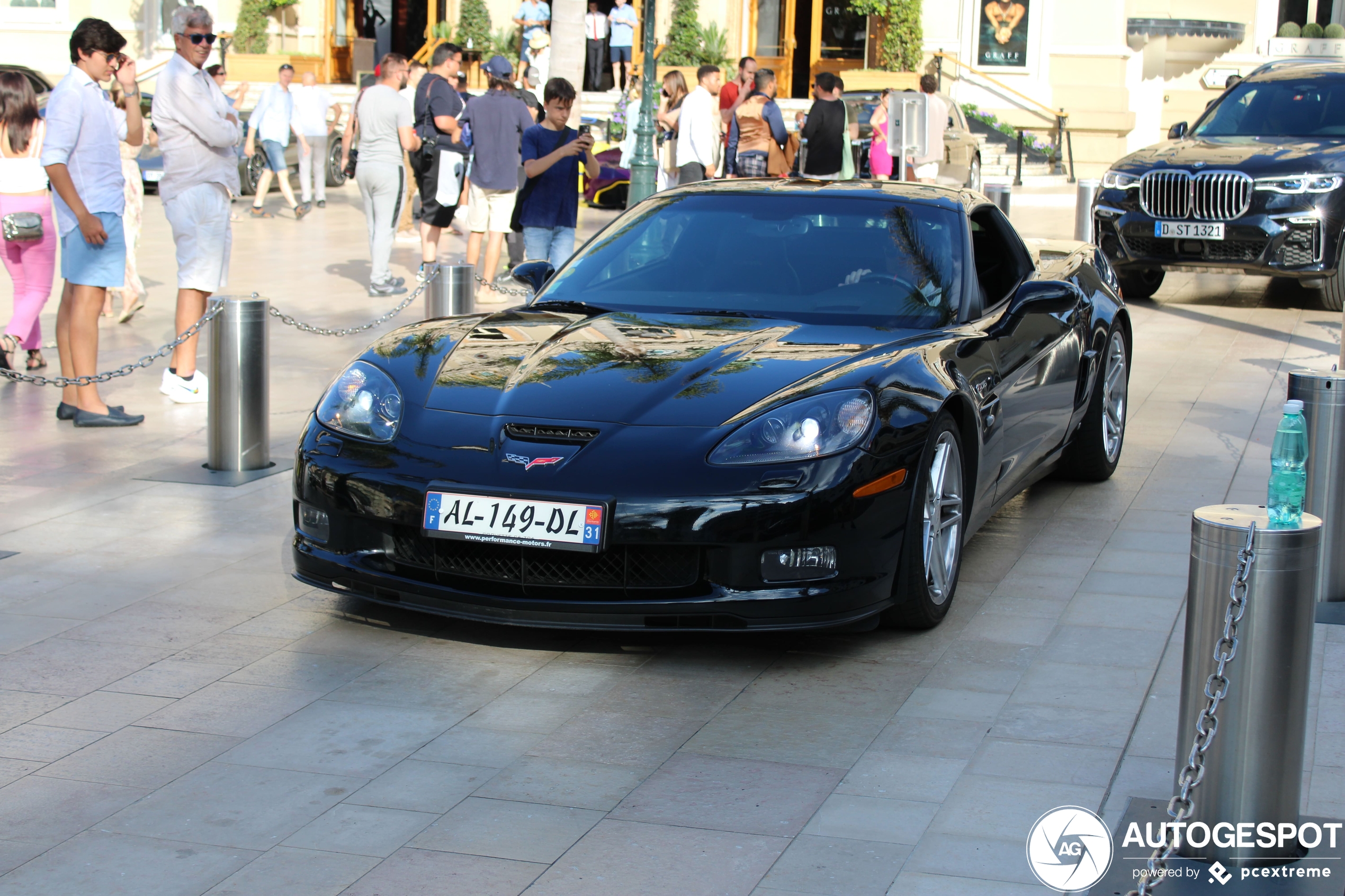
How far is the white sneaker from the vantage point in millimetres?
9008

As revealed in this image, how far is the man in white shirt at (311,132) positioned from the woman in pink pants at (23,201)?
11.5 metres

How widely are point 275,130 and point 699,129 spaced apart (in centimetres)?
666

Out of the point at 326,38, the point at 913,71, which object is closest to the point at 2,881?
the point at 913,71

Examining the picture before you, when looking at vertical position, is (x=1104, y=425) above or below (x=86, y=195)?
below

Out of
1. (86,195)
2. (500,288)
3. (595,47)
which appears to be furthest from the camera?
(595,47)

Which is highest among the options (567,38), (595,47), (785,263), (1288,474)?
(595,47)

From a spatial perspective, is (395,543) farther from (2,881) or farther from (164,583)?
(2,881)

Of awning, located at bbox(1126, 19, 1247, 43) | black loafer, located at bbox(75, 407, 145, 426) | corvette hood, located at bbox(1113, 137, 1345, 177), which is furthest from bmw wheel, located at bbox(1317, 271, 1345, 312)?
awning, located at bbox(1126, 19, 1247, 43)

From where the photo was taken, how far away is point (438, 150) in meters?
13.8

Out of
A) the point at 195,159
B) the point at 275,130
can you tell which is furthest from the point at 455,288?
the point at 275,130

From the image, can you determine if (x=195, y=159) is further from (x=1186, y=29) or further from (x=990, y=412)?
(x=1186, y=29)

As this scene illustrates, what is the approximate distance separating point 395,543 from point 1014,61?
29.7 metres

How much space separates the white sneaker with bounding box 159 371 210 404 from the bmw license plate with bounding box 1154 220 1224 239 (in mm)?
7982

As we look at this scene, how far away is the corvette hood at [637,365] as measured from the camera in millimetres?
4840
